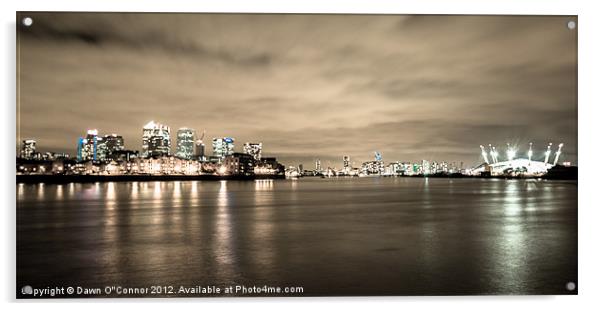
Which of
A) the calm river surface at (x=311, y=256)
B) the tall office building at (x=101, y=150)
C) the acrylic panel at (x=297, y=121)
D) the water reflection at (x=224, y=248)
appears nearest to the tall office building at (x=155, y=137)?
the acrylic panel at (x=297, y=121)

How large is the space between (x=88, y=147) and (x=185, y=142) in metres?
1.26

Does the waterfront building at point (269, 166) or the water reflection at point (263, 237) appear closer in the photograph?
the water reflection at point (263, 237)

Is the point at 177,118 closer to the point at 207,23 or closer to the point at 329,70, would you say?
the point at 207,23

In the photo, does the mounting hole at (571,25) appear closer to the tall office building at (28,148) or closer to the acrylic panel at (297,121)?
the acrylic panel at (297,121)

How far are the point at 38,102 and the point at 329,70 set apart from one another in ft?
9.90

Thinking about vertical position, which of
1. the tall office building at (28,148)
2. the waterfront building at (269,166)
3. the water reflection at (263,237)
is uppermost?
the tall office building at (28,148)

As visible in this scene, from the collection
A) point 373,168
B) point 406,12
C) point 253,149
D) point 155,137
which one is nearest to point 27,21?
point 155,137

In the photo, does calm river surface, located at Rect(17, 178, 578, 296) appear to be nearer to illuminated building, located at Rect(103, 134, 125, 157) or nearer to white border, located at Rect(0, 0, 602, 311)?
white border, located at Rect(0, 0, 602, 311)

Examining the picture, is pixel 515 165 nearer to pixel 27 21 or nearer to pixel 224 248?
pixel 224 248

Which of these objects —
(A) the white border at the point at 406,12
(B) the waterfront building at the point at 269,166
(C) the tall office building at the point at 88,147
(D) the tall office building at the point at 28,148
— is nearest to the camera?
(A) the white border at the point at 406,12

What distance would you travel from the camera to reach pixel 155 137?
6.04 meters

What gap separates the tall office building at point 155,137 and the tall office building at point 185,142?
0.46ft

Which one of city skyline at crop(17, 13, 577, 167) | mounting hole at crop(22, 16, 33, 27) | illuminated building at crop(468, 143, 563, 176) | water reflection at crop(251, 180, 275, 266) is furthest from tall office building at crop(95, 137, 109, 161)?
illuminated building at crop(468, 143, 563, 176)

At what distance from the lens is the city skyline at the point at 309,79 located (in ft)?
14.1
